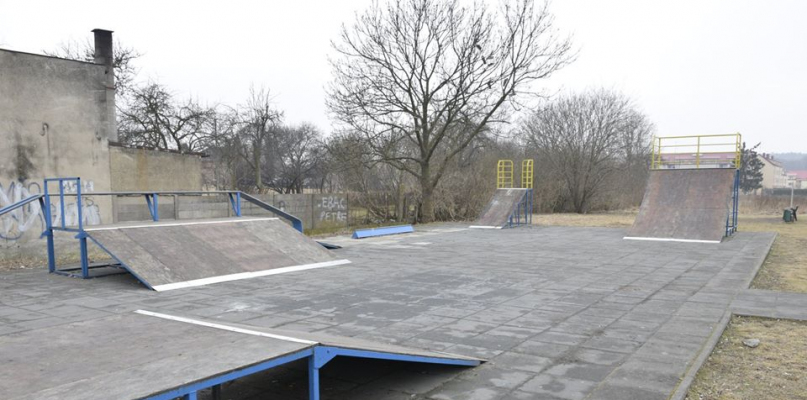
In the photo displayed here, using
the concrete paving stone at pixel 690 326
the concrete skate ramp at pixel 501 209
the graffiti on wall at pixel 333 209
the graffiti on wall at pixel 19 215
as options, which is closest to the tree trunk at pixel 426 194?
the concrete skate ramp at pixel 501 209

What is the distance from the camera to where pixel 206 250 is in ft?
29.0

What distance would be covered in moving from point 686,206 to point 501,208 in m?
6.34

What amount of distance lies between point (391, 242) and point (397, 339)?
911cm

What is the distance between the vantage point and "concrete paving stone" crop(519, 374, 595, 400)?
11.8ft

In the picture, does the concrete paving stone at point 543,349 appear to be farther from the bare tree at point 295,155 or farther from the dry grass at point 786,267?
the bare tree at point 295,155

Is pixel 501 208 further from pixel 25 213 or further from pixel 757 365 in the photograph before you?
pixel 757 365

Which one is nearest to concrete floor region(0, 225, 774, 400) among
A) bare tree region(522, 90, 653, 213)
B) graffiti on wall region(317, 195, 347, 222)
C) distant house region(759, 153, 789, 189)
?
graffiti on wall region(317, 195, 347, 222)

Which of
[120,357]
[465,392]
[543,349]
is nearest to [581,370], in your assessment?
[543,349]

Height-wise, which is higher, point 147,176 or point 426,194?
point 147,176

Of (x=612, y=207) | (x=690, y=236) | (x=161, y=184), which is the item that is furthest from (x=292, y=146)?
(x=690, y=236)

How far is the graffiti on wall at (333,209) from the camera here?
19.2 metres

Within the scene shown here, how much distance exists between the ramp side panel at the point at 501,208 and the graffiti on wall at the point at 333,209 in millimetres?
5040

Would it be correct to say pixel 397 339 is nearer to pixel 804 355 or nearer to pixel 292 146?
pixel 804 355

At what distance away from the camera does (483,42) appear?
1941 cm
